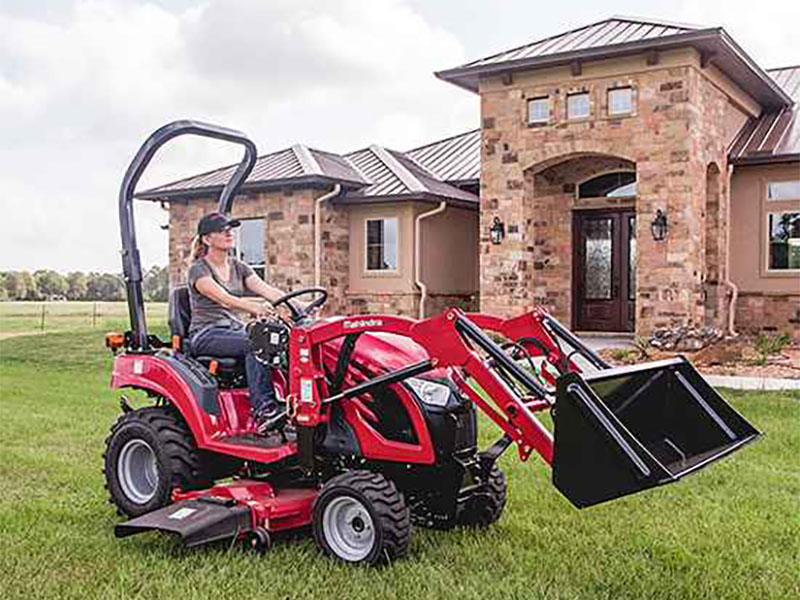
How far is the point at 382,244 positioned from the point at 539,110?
453cm

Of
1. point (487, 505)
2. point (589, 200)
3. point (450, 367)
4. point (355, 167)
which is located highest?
point (355, 167)

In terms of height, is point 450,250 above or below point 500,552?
above

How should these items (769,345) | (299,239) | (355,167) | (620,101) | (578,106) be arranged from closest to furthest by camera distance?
(769,345)
(620,101)
(578,106)
(299,239)
(355,167)

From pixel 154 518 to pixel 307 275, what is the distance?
14174 millimetres

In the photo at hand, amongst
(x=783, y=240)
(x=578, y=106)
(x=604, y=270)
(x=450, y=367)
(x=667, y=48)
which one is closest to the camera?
(x=450, y=367)

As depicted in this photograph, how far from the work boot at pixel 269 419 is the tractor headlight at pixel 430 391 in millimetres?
735

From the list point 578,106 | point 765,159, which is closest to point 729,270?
point 765,159

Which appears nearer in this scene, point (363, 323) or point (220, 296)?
point (363, 323)

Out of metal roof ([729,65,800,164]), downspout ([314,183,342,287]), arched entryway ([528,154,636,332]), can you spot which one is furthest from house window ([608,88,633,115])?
downspout ([314,183,342,287])

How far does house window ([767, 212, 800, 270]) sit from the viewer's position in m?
16.5

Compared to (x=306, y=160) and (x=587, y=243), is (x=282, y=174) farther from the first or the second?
(x=587, y=243)

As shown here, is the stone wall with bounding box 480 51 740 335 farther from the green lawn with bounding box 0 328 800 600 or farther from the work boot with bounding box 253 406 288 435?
the work boot with bounding box 253 406 288 435

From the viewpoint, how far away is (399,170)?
19688 millimetres

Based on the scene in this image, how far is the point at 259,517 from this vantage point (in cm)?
459
